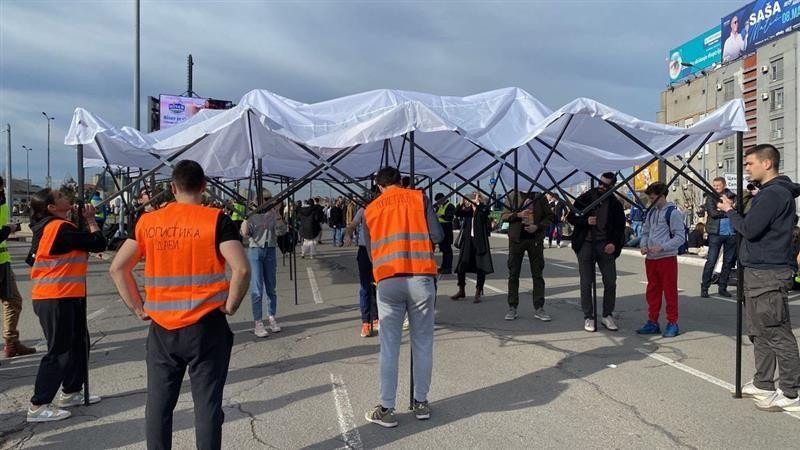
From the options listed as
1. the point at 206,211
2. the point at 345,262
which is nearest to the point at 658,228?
the point at 206,211

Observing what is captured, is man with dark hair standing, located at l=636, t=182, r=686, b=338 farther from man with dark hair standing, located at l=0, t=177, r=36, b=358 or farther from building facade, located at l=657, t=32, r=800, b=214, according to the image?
building facade, located at l=657, t=32, r=800, b=214

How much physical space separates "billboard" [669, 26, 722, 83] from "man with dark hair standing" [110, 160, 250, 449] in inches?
2626

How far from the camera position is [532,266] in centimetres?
784

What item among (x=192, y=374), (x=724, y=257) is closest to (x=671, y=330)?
(x=724, y=257)

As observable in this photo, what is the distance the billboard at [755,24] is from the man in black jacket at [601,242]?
54802mm

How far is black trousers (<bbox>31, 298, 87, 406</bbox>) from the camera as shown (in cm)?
438

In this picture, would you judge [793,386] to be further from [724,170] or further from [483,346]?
[724,170]

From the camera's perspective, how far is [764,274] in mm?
4508

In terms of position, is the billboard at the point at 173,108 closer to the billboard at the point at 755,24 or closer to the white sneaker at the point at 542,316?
the white sneaker at the point at 542,316

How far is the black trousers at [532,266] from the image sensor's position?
7797 mm

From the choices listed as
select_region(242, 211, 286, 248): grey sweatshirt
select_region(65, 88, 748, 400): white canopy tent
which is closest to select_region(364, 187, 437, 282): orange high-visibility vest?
select_region(65, 88, 748, 400): white canopy tent

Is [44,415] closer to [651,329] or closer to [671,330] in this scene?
[651,329]

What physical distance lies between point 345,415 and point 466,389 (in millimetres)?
1191

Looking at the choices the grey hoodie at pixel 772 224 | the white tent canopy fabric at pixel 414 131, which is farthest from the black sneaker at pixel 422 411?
the grey hoodie at pixel 772 224
